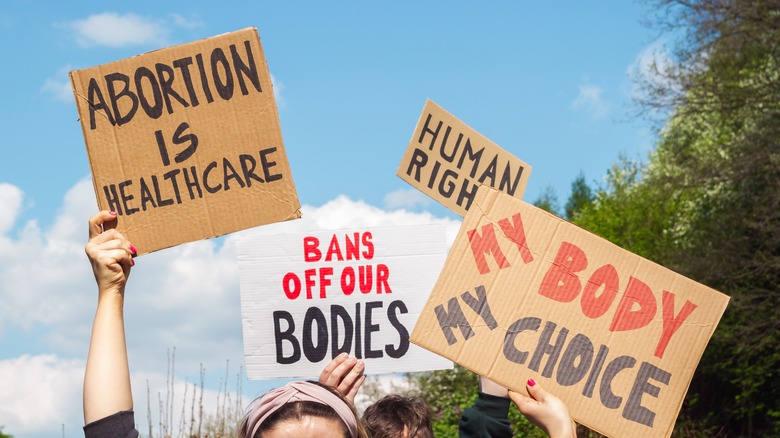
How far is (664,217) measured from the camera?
35.6 meters

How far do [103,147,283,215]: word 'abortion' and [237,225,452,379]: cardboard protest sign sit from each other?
3.30 feet

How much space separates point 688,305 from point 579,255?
0.40m

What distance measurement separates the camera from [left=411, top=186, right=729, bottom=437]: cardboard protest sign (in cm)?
308

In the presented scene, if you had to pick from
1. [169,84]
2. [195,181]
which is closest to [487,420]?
[195,181]

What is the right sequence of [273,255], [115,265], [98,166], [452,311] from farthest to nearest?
[273,255]
[98,166]
[452,311]
[115,265]

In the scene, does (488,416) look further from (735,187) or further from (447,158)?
(735,187)

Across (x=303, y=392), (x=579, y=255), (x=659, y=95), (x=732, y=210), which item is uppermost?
(x=659, y=95)

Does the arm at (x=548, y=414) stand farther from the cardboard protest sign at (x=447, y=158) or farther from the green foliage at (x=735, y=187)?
the green foliage at (x=735, y=187)

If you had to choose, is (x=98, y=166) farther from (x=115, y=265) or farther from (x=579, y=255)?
(x=579, y=255)

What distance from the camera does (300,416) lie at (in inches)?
70.8

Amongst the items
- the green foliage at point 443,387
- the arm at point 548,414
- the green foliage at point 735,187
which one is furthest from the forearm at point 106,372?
the green foliage at point 735,187

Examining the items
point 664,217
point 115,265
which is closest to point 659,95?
point 664,217

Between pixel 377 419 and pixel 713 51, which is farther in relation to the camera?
pixel 713 51

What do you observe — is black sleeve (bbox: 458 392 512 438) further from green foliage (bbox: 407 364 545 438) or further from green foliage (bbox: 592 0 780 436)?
green foliage (bbox: 592 0 780 436)
